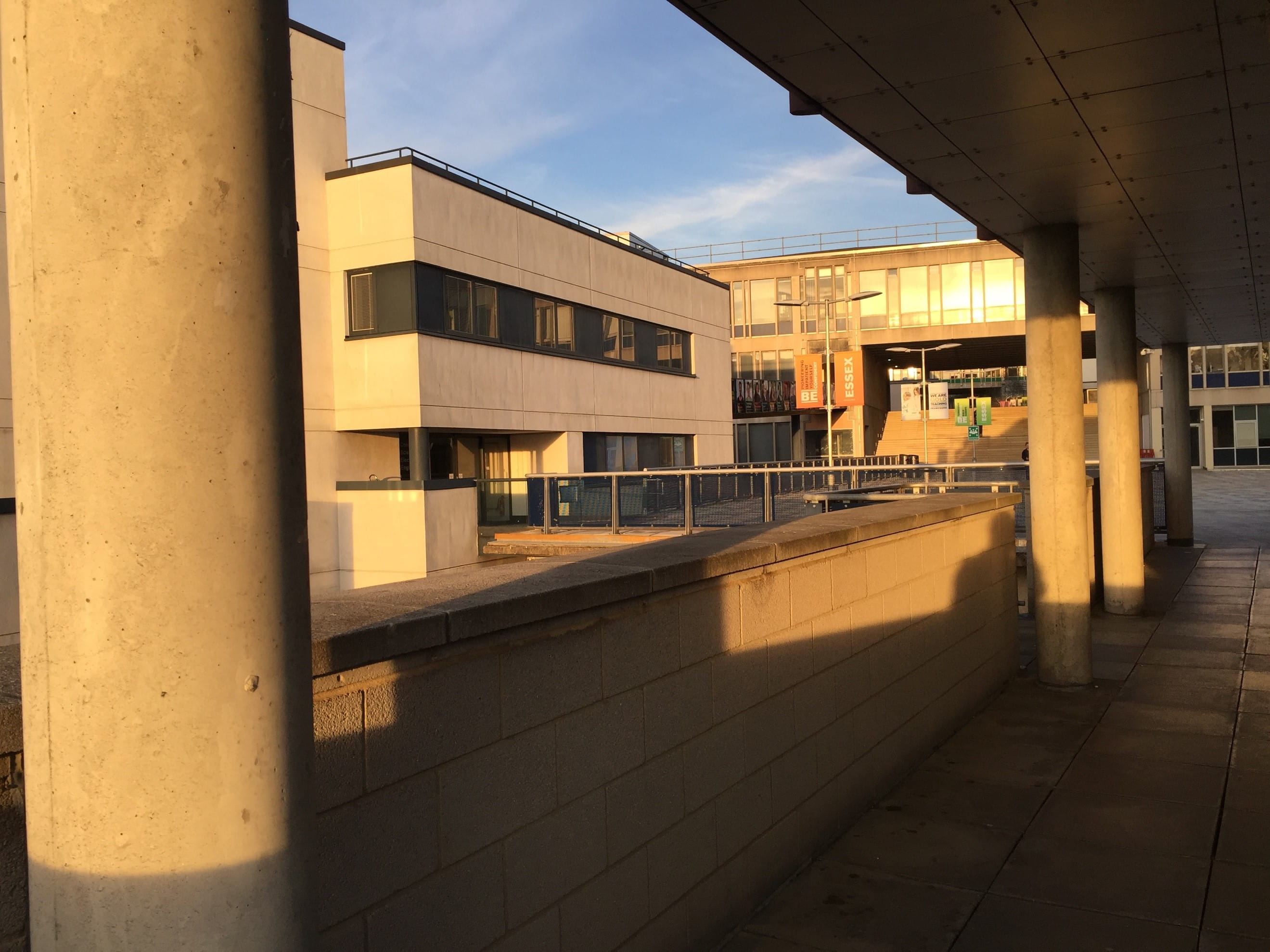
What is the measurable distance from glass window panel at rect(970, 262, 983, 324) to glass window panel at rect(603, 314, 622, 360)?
28515 mm

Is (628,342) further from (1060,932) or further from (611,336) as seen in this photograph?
(1060,932)

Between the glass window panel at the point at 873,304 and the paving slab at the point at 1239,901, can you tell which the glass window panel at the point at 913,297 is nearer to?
the glass window panel at the point at 873,304

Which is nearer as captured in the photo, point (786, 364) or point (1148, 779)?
point (1148, 779)

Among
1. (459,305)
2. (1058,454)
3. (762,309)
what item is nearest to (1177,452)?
(1058,454)

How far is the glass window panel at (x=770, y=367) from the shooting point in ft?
188

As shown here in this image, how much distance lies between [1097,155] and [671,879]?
569 centimetres

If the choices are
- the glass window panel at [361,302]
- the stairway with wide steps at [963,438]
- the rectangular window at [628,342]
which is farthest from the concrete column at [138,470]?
the stairway with wide steps at [963,438]

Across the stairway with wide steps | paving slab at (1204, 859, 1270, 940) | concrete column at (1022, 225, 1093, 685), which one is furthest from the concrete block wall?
the stairway with wide steps

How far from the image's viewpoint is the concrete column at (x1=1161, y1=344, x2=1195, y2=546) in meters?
21.0

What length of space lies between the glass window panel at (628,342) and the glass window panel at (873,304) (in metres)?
26.7

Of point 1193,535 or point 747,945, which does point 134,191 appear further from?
point 1193,535

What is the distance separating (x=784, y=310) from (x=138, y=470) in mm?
57343

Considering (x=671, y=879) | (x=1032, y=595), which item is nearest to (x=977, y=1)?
(x=671, y=879)

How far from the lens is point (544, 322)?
26.3 m
